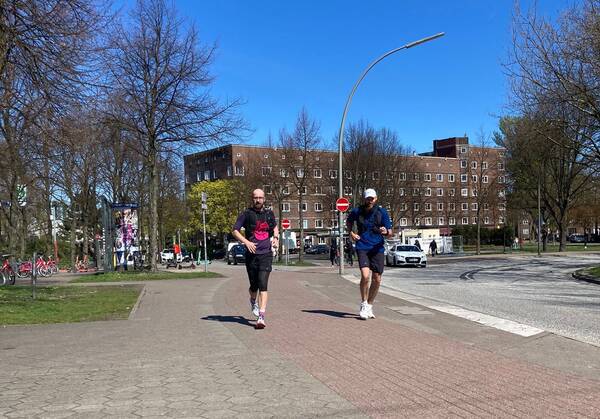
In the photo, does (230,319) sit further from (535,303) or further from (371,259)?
(535,303)

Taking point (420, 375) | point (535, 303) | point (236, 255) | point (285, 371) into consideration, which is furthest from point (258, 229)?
point (236, 255)

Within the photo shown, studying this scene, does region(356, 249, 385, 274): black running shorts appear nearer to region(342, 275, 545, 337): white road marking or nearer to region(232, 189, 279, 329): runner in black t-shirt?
region(232, 189, 279, 329): runner in black t-shirt

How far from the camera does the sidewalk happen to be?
455 cm

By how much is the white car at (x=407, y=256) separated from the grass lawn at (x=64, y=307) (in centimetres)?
2104

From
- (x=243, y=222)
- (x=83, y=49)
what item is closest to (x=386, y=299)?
(x=243, y=222)

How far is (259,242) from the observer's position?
820 cm

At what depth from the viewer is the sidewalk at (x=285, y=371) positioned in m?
4.55

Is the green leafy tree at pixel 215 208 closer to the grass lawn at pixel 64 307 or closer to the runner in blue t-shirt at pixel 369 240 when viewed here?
the grass lawn at pixel 64 307

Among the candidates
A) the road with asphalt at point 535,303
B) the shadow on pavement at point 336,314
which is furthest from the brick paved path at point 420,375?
the road with asphalt at point 535,303

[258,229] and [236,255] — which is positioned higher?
[258,229]

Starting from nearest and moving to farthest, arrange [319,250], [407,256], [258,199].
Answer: [258,199]
[407,256]
[319,250]

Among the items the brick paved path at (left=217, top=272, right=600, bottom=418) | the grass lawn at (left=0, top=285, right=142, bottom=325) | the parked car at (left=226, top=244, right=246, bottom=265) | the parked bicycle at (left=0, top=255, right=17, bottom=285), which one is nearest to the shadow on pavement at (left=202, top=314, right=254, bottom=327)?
the brick paved path at (left=217, top=272, right=600, bottom=418)

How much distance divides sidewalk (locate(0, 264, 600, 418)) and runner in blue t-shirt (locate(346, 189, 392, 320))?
53 cm

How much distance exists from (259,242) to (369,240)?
171 centimetres
